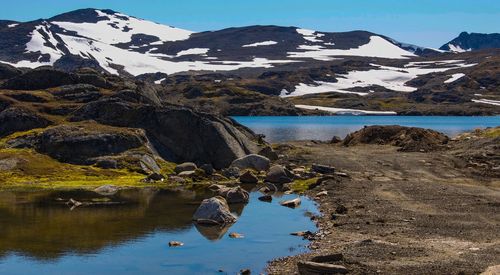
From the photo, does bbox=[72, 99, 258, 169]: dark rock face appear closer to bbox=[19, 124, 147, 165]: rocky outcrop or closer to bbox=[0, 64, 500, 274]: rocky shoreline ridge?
bbox=[0, 64, 500, 274]: rocky shoreline ridge

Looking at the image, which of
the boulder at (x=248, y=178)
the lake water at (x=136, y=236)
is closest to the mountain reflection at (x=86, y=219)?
the lake water at (x=136, y=236)

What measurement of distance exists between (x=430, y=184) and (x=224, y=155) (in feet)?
101

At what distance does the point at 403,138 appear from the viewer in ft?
387

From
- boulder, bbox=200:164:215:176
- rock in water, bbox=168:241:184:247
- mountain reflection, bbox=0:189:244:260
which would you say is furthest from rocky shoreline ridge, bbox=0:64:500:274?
rock in water, bbox=168:241:184:247

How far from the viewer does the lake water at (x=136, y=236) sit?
3681cm

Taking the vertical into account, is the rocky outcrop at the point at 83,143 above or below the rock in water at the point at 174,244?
above

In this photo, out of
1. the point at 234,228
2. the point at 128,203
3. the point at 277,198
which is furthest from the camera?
the point at 277,198

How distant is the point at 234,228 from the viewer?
48.3 m

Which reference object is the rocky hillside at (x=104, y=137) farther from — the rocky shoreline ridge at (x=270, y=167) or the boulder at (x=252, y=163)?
the boulder at (x=252, y=163)

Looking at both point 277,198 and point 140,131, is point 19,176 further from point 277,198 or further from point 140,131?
point 277,198

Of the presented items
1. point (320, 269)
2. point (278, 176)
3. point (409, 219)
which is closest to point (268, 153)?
point (278, 176)

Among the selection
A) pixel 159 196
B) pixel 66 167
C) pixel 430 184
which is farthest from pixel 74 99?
pixel 430 184

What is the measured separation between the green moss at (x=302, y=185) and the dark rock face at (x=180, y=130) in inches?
647

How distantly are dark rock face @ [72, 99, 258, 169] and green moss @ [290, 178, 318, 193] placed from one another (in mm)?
16425
